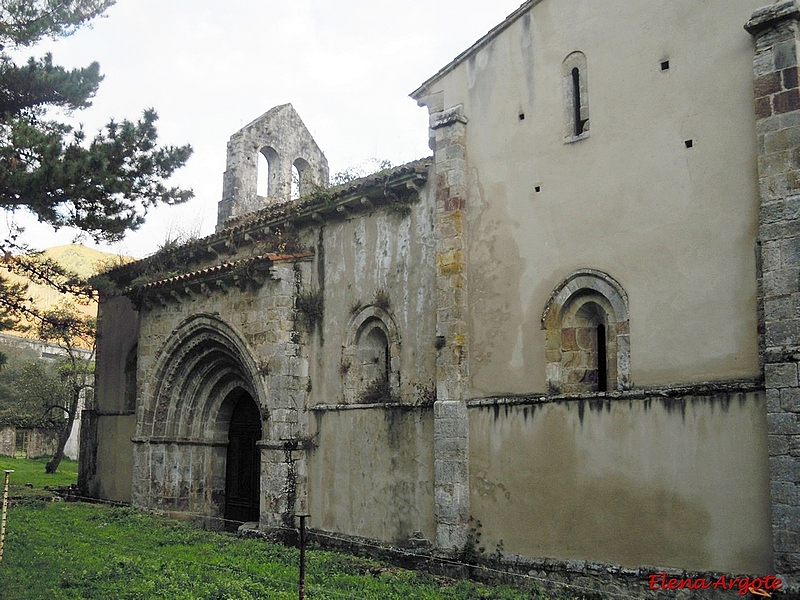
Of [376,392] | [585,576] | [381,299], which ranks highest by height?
[381,299]

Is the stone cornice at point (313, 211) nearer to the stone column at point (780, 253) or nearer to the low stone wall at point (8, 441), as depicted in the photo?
the stone column at point (780, 253)

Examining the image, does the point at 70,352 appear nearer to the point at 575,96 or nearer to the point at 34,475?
the point at 34,475

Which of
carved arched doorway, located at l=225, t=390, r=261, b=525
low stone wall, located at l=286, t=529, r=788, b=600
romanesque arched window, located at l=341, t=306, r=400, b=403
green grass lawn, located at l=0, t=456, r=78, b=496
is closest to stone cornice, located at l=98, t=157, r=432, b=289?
romanesque arched window, located at l=341, t=306, r=400, b=403

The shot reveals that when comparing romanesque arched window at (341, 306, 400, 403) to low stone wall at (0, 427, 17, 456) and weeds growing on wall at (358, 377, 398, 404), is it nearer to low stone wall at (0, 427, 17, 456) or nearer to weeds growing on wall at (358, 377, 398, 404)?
weeds growing on wall at (358, 377, 398, 404)

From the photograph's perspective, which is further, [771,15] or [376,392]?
[376,392]

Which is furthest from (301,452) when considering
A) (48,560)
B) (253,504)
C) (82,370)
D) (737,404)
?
(82,370)

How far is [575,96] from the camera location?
10.2m

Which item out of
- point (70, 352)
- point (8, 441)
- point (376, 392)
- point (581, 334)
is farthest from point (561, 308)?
point (8, 441)

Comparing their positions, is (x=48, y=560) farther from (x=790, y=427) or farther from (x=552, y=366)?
(x=790, y=427)

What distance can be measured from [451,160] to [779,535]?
623 centimetres

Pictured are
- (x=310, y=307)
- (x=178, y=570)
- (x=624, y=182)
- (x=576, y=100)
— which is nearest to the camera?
(x=624, y=182)

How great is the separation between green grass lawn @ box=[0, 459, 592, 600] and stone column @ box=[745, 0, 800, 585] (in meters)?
2.71

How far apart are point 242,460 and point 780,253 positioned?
448 inches

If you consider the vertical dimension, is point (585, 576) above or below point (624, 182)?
below
